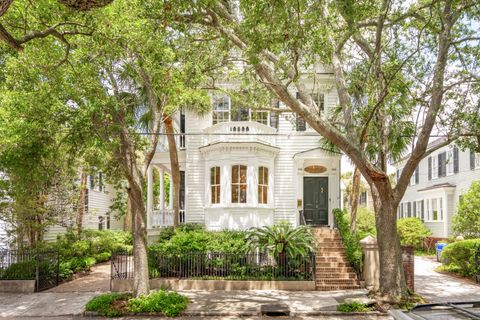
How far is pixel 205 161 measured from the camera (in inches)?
814

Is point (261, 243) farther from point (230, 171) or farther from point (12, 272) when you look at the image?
point (12, 272)

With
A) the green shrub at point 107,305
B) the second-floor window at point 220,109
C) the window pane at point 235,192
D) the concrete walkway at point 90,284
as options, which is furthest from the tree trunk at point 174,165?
the green shrub at point 107,305

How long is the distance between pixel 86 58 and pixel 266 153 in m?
11.1

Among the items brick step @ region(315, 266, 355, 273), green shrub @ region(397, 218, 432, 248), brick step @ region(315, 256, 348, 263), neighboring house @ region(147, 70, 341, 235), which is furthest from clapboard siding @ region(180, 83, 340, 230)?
green shrub @ region(397, 218, 432, 248)

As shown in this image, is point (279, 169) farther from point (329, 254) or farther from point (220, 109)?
point (329, 254)

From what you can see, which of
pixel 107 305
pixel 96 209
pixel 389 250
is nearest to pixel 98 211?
pixel 96 209

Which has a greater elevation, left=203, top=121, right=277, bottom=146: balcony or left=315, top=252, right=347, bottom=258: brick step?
left=203, top=121, right=277, bottom=146: balcony

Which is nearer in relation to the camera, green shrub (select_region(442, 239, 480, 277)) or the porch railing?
green shrub (select_region(442, 239, 480, 277))

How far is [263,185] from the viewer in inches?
794

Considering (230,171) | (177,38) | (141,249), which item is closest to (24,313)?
(141,249)

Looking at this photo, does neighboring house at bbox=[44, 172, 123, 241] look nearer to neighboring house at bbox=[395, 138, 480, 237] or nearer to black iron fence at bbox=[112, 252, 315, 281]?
black iron fence at bbox=[112, 252, 315, 281]

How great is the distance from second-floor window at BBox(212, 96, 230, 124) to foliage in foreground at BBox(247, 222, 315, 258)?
7.60 metres

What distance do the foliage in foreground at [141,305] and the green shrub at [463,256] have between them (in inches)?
451

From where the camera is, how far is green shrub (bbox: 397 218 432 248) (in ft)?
93.4
